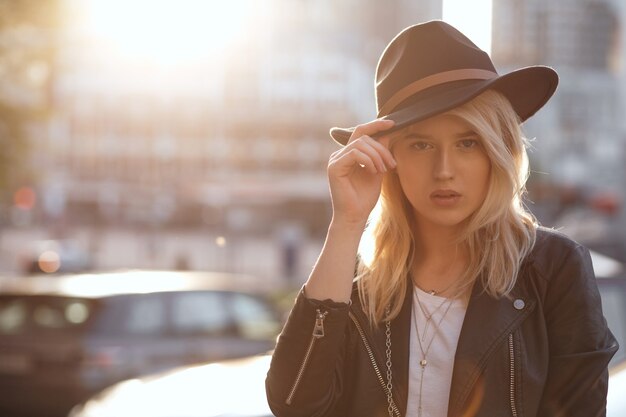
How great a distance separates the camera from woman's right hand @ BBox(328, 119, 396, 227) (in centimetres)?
231

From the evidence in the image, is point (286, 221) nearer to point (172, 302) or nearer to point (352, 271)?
point (172, 302)

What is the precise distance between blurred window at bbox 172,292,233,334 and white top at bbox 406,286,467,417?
6741 mm

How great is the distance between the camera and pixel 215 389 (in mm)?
4359

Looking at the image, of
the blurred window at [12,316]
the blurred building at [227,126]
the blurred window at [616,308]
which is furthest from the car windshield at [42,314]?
the blurred building at [227,126]

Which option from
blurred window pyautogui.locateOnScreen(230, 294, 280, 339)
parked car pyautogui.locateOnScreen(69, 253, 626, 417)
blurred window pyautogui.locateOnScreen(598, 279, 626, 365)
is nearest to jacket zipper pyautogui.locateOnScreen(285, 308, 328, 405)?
parked car pyautogui.locateOnScreen(69, 253, 626, 417)

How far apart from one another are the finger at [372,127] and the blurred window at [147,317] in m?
6.39

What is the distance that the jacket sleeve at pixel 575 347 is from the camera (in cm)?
209

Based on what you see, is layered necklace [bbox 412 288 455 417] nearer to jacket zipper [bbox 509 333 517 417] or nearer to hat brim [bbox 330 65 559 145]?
jacket zipper [bbox 509 333 517 417]

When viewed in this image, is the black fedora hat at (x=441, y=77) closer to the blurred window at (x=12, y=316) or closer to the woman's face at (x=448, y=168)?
the woman's face at (x=448, y=168)

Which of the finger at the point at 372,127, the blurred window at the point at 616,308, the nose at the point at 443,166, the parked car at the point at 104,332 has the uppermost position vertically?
the finger at the point at 372,127

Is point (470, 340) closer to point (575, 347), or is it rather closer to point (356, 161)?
point (575, 347)

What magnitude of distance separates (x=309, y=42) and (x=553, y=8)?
3678 centimetres

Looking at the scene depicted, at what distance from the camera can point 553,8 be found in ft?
323

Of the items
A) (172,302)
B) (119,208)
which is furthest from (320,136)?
(172,302)
